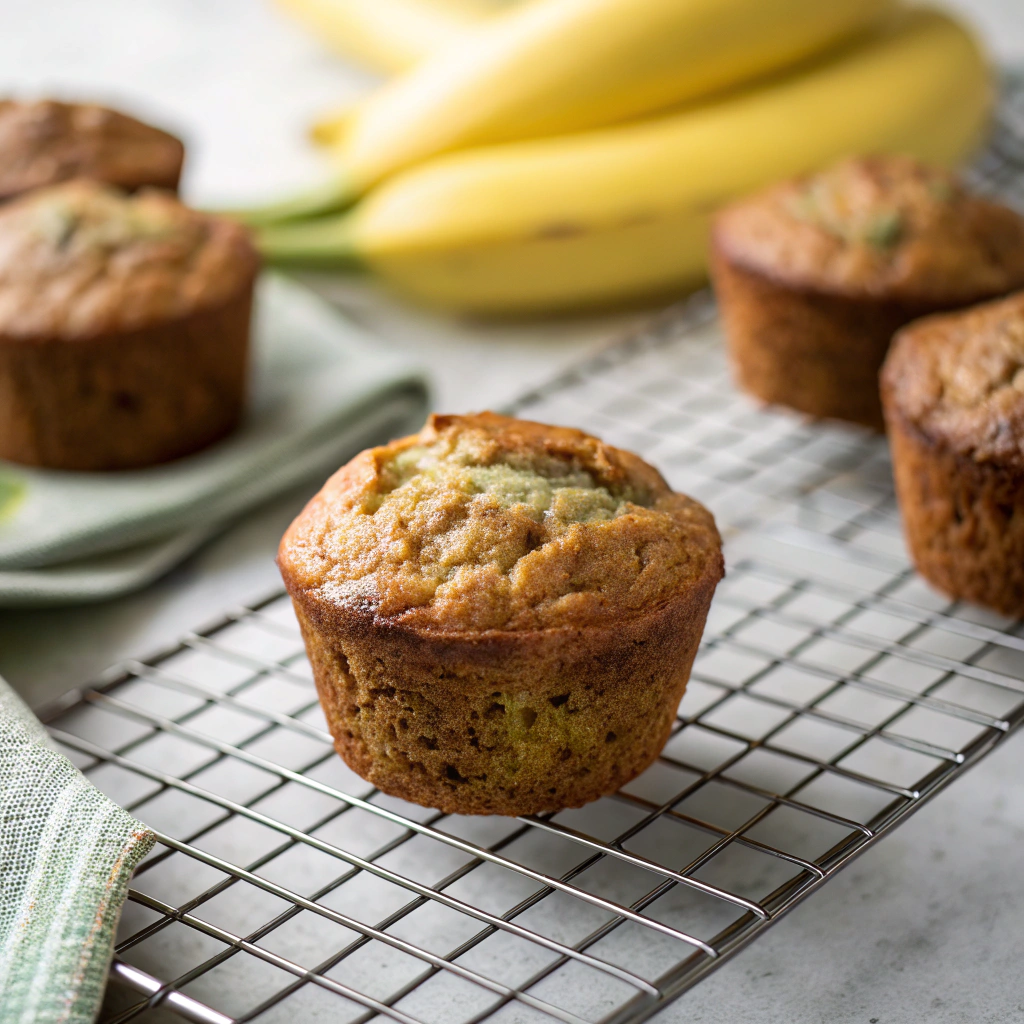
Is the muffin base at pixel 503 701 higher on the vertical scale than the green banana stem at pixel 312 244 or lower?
lower

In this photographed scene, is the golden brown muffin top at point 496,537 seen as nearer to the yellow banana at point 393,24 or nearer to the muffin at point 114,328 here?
the muffin at point 114,328

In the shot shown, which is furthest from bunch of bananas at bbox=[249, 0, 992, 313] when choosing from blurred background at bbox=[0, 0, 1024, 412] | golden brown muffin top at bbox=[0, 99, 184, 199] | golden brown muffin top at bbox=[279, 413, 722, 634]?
golden brown muffin top at bbox=[279, 413, 722, 634]

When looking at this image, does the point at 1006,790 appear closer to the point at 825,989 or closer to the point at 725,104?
the point at 825,989

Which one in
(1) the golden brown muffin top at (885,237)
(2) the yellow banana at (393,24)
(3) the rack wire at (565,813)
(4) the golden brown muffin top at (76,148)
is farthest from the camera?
(2) the yellow banana at (393,24)

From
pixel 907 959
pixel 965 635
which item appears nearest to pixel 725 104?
pixel 965 635

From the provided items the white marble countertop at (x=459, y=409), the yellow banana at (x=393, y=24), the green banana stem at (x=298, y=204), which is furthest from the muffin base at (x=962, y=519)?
the yellow banana at (x=393, y=24)

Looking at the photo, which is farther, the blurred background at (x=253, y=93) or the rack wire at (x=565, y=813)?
the blurred background at (x=253, y=93)
